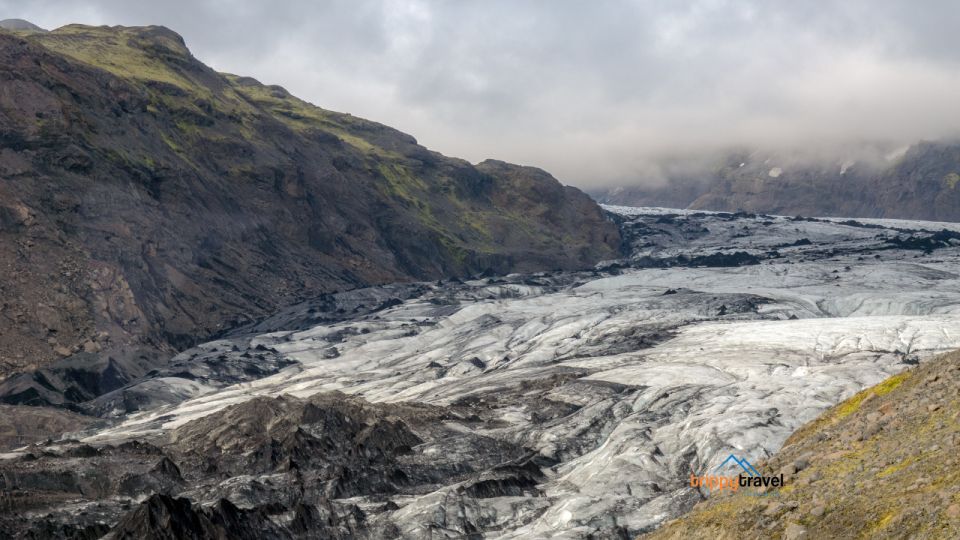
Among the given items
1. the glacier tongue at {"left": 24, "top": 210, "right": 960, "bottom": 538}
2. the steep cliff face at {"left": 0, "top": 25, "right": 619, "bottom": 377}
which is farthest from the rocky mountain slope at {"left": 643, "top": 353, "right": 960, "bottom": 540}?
the steep cliff face at {"left": 0, "top": 25, "right": 619, "bottom": 377}

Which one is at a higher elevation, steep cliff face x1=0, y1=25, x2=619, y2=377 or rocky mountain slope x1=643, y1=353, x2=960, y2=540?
steep cliff face x1=0, y1=25, x2=619, y2=377

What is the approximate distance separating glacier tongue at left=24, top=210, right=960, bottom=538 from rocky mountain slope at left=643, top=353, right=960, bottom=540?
17869mm

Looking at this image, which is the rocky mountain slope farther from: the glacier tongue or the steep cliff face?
the steep cliff face

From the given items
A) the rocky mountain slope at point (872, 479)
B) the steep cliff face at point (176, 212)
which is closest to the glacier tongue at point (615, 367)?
the steep cliff face at point (176, 212)

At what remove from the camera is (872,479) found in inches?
712

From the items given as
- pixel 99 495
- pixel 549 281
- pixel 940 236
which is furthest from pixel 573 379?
pixel 940 236

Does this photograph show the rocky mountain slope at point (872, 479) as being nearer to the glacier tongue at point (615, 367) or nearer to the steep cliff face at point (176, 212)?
the glacier tongue at point (615, 367)

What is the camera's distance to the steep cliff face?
310 feet

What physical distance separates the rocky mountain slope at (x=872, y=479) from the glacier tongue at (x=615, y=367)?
17869mm

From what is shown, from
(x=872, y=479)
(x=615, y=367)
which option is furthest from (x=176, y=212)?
(x=872, y=479)

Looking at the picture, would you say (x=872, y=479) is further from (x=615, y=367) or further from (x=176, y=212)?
(x=176, y=212)

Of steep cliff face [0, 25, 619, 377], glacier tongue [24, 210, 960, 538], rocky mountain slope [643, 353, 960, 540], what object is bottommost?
glacier tongue [24, 210, 960, 538]

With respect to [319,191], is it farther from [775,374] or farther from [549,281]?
[775,374]

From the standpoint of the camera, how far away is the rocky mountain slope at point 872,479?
16.4 metres
